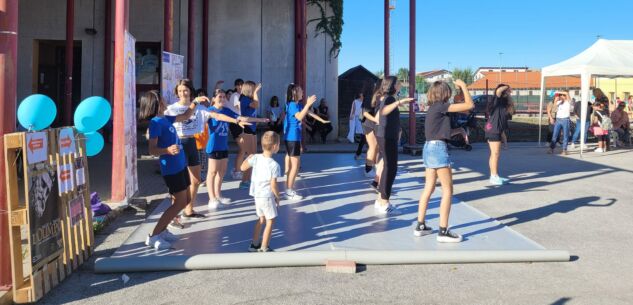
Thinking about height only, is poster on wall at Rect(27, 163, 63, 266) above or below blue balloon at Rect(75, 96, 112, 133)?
below

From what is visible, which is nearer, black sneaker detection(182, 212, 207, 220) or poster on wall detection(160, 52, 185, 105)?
black sneaker detection(182, 212, 207, 220)

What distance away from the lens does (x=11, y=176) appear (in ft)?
12.7

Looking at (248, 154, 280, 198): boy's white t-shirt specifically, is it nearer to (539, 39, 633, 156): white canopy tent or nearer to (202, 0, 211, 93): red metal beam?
(539, 39, 633, 156): white canopy tent

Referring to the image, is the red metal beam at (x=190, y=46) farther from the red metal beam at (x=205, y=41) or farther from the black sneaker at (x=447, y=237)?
the black sneaker at (x=447, y=237)

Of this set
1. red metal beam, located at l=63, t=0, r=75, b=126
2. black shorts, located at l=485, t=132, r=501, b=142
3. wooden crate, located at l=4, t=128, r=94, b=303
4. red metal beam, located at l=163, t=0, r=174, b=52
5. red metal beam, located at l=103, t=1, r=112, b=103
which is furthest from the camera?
red metal beam, located at l=103, t=1, r=112, b=103

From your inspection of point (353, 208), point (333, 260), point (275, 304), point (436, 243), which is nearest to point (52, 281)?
point (275, 304)

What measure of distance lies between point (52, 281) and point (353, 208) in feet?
12.9

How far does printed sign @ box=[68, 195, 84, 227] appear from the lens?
4.65m

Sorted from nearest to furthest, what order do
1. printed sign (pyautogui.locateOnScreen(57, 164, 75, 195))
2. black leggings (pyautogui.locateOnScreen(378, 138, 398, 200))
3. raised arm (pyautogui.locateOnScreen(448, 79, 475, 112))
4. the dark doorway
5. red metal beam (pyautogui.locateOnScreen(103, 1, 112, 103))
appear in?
1. printed sign (pyautogui.locateOnScreen(57, 164, 75, 195))
2. raised arm (pyautogui.locateOnScreen(448, 79, 475, 112))
3. black leggings (pyautogui.locateOnScreen(378, 138, 398, 200))
4. red metal beam (pyautogui.locateOnScreen(103, 1, 112, 103))
5. the dark doorway

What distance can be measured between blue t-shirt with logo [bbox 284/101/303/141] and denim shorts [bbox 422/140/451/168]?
8.77 feet

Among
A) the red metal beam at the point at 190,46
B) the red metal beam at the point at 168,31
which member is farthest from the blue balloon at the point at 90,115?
the red metal beam at the point at 190,46

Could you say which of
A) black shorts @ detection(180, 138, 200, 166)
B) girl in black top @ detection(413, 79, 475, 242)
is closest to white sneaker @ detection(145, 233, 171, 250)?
black shorts @ detection(180, 138, 200, 166)

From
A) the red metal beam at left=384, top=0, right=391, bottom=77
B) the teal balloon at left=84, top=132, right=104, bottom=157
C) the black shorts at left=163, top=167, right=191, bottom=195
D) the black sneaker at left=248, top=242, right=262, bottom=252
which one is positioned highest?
the red metal beam at left=384, top=0, right=391, bottom=77

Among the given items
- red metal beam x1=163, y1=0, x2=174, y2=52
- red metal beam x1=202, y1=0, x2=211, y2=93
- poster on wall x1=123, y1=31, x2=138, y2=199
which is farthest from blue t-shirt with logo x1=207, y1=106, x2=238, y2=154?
red metal beam x1=202, y1=0, x2=211, y2=93
